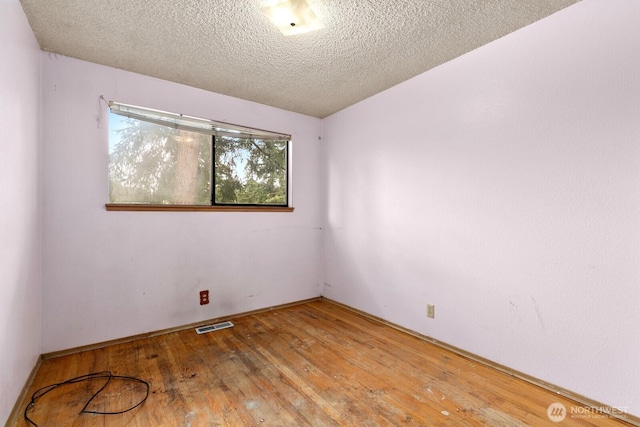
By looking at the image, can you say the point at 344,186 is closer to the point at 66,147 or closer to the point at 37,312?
the point at 66,147

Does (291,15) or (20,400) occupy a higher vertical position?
(291,15)

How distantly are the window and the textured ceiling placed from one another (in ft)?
1.47

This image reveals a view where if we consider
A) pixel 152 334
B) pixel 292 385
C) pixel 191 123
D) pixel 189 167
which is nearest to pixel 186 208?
pixel 189 167

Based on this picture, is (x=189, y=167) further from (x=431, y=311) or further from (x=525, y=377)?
(x=525, y=377)

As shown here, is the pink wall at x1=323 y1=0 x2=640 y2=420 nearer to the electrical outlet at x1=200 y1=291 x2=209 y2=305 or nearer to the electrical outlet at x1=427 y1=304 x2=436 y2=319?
the electrical outlet at x1=427 y1=304 x2=436 y2=319

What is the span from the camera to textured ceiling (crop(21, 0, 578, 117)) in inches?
70.7

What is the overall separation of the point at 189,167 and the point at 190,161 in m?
0.06

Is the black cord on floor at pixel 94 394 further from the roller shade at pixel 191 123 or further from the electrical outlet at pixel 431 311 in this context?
the electrical outlet at pixel 431 311

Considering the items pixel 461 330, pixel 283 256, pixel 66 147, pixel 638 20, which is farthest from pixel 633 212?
pixel 66 147

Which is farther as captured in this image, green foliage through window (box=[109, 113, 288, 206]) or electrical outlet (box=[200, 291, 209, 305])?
electrical outlet (box=[200, 291, 209, 305])

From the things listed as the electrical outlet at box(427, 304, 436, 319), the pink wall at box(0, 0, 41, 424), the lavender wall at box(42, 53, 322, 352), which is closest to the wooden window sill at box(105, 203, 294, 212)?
the lavender wall at box(42, 53, 322, 352)

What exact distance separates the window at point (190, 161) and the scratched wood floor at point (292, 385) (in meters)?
1.32

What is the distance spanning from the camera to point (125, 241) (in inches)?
102

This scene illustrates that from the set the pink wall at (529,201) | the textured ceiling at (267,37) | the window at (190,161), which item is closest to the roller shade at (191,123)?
the window at (190,161)
